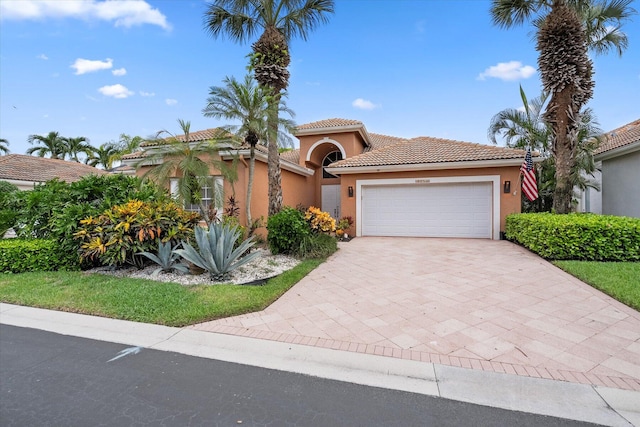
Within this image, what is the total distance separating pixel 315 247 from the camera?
372 inches

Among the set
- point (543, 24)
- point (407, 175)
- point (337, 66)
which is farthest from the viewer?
point (337, 66)

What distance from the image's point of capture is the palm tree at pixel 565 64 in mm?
10023

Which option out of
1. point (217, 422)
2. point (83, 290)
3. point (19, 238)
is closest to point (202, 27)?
point (19, 238)

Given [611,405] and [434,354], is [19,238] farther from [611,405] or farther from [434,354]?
[611,405]

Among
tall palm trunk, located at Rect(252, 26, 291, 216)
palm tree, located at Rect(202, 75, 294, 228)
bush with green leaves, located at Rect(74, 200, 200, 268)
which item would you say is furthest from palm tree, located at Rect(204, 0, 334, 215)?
bush with green leaves, located at Rect(74, 200, 200, 268)

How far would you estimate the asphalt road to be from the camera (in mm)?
2598

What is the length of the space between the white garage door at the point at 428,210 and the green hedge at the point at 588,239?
3829 millimetres

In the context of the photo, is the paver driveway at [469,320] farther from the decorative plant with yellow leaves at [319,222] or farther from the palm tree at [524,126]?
the palm tree at [524,126]

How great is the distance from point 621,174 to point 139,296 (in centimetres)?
1833

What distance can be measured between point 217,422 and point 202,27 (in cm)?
1291

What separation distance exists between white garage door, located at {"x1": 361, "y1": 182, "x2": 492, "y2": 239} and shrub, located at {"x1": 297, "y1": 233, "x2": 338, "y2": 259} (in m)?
4.67

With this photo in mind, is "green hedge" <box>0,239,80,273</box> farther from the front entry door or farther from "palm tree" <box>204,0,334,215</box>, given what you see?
the front entry door

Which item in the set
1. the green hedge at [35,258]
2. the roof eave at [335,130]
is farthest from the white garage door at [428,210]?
the green hedge at [35,258]

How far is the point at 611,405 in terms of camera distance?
108 inches
